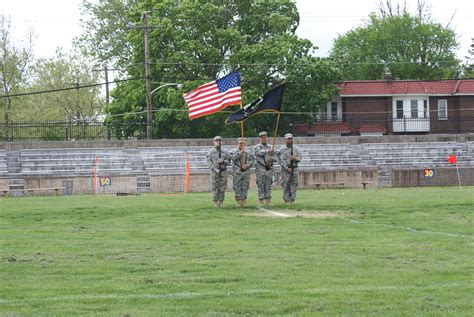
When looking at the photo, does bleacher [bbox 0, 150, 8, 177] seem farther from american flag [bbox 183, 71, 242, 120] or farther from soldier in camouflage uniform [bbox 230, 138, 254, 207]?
soldier in camouflage uniform [bbox 230, 138, 254, 207]

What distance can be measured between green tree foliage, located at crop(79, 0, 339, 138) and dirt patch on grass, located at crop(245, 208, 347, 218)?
106ft

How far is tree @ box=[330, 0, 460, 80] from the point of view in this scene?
81750 millimetres

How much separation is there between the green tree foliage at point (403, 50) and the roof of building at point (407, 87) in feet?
32.1

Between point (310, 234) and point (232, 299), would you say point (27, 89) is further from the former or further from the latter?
point (232, 299)

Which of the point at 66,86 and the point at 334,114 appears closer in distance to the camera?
the point at 334,114

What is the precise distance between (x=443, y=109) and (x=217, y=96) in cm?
4493

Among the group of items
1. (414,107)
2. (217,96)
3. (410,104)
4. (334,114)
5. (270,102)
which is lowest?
(270,102)

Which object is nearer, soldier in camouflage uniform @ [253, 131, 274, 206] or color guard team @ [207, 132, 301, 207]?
color guard team @ [207, 132, 301, 207]

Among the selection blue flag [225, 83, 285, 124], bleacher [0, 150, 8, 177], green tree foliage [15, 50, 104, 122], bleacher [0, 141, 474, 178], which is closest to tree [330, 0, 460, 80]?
green tree foliage [15, 50, 104, 122]

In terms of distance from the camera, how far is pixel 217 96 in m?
28.6

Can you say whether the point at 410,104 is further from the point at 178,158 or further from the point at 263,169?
the point at 263,169

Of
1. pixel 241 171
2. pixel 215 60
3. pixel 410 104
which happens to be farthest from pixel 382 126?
pixel 241 171

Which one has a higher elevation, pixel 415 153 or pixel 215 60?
pixel 215 60

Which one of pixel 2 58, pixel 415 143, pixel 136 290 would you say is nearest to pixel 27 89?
pixel 2 58
